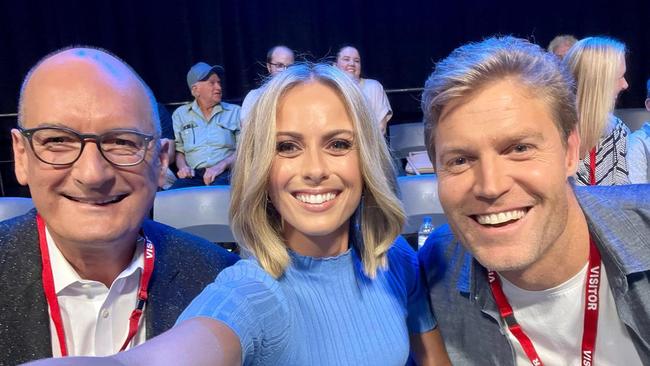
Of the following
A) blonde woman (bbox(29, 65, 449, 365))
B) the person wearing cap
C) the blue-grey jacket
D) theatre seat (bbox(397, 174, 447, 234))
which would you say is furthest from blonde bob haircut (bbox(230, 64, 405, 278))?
the person wearing cap

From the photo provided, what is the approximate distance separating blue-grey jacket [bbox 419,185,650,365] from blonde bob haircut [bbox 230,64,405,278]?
0.26 m

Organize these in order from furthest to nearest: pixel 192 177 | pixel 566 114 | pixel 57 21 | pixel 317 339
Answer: pixel 57 21 < pixel 192 177 < pixel 566 114 < pixel 317 339

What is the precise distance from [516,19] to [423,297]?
24.3 feet

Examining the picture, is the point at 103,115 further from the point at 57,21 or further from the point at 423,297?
the point at 57,21

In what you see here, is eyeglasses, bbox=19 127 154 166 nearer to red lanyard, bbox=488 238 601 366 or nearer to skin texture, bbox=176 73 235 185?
red lanyard, bbox=488 238 601 366

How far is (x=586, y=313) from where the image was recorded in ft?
4.59

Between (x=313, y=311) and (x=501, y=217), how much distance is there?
1.59ft

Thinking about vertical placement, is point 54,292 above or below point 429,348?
above

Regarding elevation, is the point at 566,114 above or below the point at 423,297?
above

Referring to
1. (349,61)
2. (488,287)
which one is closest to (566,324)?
(488,287)

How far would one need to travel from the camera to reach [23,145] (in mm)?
1359

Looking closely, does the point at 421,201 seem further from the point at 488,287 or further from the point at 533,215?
the point at 533,215

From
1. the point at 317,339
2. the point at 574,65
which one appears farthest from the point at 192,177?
the point at 317,339

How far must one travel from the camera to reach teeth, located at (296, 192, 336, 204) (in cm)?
135
